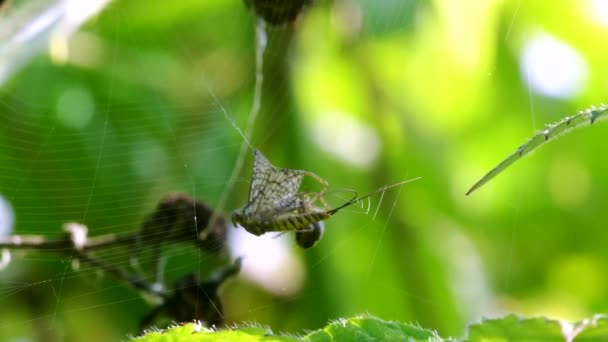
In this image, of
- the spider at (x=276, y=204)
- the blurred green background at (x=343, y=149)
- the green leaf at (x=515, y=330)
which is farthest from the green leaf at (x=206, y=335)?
the blurred green background at (x=343, y=149)

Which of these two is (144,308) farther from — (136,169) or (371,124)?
(371,124)

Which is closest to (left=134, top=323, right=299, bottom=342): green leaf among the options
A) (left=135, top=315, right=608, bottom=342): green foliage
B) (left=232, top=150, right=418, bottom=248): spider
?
(left=135, top=315, right=608, bottom=342): green foliage

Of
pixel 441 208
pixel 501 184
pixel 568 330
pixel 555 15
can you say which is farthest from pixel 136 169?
pixel 568 330

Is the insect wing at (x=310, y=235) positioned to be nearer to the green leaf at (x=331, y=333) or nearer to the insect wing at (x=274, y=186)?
the insect wing at (x=274, y=186)

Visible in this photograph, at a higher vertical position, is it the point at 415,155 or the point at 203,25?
the point at 203,25

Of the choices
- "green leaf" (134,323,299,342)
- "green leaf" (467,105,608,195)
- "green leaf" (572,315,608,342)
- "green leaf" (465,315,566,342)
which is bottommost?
"green leaf" (134,323,299,342)

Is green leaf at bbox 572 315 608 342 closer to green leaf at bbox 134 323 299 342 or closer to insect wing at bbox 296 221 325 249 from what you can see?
green leaf at bbox 134 323 299 342
